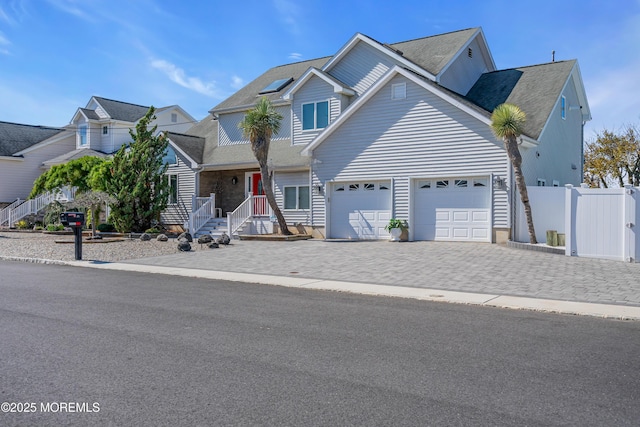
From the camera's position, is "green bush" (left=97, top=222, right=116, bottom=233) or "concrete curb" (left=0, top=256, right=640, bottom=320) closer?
"concrete curb" (left=0, top=256, right=640, bottom=320)

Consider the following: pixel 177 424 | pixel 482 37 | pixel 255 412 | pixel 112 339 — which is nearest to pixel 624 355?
pixel 255 412

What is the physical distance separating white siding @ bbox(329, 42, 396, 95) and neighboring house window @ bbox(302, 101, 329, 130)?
67.2 inches

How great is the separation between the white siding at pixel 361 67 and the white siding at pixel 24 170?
84.9 ft

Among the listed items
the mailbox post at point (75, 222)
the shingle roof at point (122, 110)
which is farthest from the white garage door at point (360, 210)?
the shingle roof at point (122, 110)

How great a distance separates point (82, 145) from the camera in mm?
40719

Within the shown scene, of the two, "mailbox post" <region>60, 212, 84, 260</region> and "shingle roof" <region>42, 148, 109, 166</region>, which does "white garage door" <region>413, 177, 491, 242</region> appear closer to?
"mailbox post" <region>60, 212, 84, 260</region>

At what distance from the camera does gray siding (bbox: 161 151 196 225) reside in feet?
91.2

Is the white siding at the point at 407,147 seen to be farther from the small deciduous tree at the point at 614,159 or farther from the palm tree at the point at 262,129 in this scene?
the small deciduous tree at the point at 614,159

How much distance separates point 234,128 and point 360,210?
32.4ft

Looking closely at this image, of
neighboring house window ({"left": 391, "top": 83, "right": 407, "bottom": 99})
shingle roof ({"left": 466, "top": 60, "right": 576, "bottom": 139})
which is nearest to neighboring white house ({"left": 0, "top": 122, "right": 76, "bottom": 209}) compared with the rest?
neighboring house window ({"left": 391, "top": 83, "right": 407, "bottom": 99})

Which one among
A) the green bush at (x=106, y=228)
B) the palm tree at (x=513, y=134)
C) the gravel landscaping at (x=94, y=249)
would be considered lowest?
the gravel landscaping at (x=94, y=249)

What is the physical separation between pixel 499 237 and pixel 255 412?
1645 centimetres

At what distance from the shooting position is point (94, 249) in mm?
20234

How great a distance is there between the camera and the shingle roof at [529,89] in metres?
21.8
